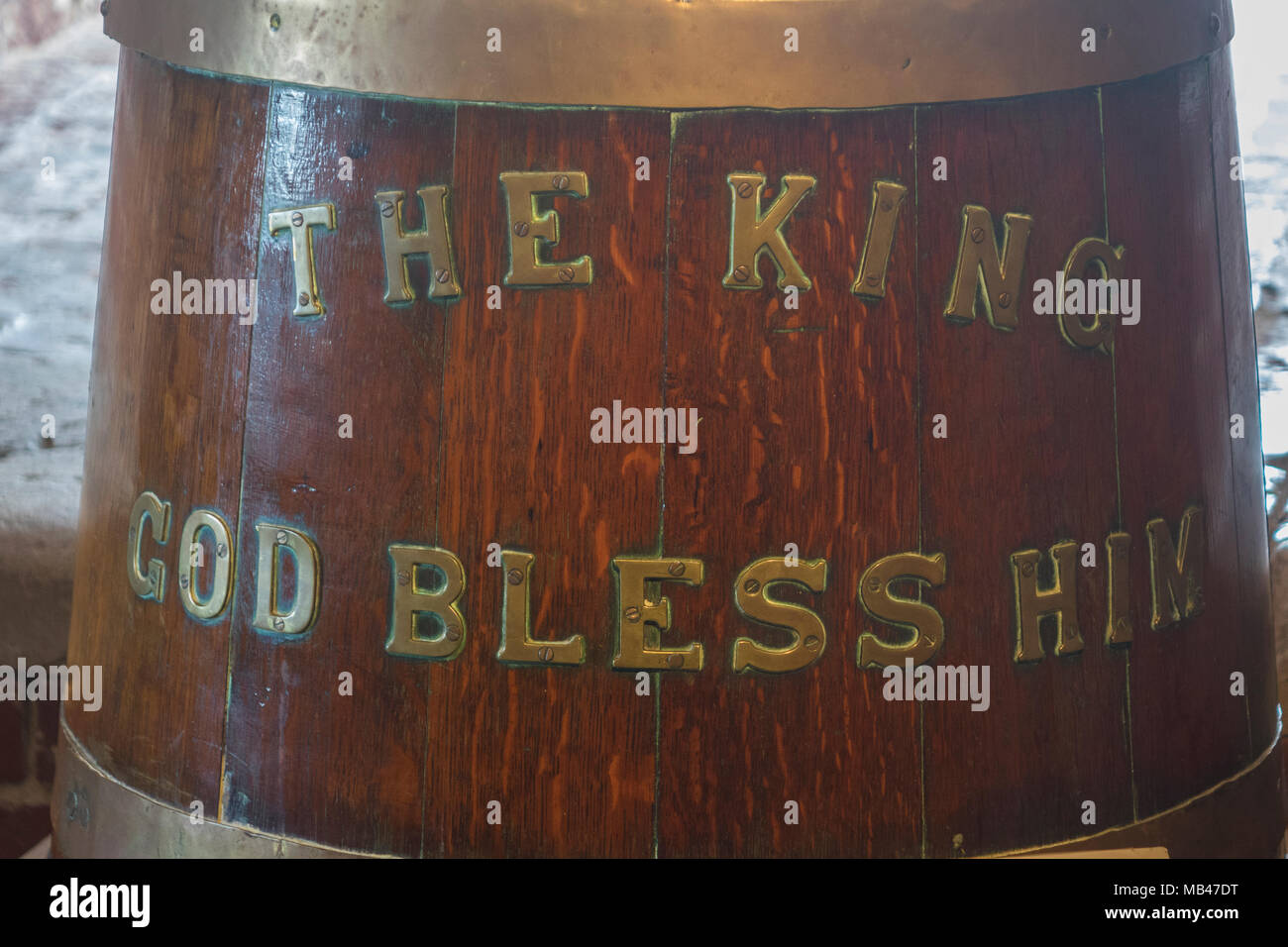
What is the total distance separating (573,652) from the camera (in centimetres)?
121

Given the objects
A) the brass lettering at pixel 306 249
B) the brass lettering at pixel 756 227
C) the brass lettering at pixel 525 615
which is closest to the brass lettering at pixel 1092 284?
the brass lettering at pixel 756 227

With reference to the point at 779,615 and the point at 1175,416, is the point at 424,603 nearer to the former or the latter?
the point at 779,615

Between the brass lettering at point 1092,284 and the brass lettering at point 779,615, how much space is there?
308 mm

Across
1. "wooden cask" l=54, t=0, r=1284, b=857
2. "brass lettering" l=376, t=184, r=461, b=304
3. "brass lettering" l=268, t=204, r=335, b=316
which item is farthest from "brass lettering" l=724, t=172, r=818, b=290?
"brass lettering" l=268, t=204, r=335, b=316

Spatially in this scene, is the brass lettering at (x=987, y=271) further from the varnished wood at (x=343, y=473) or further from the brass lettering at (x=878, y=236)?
the varnished wood at (x=343, y=473)

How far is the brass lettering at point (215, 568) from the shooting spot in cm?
129

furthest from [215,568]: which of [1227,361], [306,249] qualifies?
[1227,361]

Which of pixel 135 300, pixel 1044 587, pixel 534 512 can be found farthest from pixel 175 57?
pixel 1044 587

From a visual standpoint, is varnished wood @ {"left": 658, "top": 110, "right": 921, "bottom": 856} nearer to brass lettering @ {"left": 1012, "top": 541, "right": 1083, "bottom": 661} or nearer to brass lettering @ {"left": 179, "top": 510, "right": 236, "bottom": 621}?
brass lettering @ {"left": 1012, "top": 541, "right": 1083, "bottom": 661}

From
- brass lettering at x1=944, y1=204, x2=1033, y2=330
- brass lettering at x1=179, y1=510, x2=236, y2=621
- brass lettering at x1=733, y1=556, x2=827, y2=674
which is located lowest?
brass lettering at x1=733, y1=556, x2=827, y2=674

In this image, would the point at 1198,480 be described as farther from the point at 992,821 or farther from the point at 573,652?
the point at 573,652

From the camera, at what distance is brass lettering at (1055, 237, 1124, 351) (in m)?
1.27

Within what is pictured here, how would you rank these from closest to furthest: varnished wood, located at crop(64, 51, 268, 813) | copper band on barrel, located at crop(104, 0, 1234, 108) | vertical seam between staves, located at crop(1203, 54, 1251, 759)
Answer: copper band on barrel, located at crop(104, 0, 1234, 108) < varnished wood, located at crop(64, 51, 268, 813) < vertical seam between staves, located at crop(1203, 54, 1251, 759)

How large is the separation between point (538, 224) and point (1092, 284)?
50 centimetres
